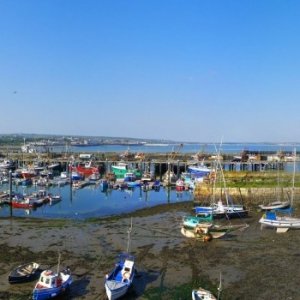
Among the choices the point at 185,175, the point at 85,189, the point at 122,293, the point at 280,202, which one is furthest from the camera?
the point at 185,175

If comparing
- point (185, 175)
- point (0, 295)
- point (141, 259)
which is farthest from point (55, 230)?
point (185, 175)

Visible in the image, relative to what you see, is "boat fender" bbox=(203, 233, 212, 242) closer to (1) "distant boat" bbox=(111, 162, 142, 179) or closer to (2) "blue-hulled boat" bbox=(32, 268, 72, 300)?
(2) "blue-hulled boat" bbox=(32, 268, 72, 300)

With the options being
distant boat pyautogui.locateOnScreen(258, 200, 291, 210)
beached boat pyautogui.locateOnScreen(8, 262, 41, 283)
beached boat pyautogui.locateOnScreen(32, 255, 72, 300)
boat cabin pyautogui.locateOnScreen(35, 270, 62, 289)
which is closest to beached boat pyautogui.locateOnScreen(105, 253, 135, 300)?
beached boat pyautogui.locateOnScreen(32, 255, 72, 300)

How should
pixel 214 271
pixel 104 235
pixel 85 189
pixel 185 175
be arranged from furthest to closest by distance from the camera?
pixel 185 175
pixel 85 189
pixel 104 235
pixel 214 271

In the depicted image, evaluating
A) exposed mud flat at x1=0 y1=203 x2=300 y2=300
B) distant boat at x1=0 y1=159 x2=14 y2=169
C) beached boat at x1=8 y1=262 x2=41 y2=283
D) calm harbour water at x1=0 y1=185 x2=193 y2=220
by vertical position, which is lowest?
calm harbour water at x1=0 y1=185 x2=193 y2=220

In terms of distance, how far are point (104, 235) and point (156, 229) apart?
4.78m

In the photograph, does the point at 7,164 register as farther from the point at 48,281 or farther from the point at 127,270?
the point at 48,281

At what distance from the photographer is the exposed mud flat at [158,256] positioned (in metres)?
24.6

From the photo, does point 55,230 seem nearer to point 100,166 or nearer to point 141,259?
point 141,259

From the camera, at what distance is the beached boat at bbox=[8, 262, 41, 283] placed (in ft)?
82.1

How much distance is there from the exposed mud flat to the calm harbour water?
5.13m

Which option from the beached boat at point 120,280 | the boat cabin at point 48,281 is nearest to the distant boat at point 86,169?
the beached boat at point 120,280

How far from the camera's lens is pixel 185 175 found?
7831cm

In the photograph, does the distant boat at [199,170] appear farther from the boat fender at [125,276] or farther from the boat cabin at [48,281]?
the boat cabin at [48,281]
